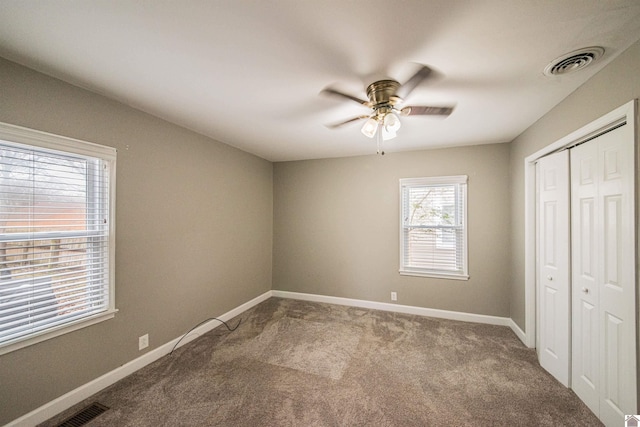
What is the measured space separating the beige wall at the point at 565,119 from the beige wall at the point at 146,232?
367 cm

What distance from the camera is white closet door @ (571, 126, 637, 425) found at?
1.52 meters

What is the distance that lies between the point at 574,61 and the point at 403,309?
3326 millimetres

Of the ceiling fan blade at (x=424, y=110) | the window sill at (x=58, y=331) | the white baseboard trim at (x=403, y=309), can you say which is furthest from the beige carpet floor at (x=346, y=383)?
the ceiling fan blade at (x=424, y=110)

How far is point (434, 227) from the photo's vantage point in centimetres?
370

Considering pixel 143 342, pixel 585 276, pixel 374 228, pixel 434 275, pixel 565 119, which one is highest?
pixel 565 119

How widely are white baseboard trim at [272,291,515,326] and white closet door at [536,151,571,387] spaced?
88 cm

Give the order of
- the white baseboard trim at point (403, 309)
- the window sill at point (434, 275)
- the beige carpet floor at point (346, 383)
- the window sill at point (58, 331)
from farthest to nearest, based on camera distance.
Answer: the window sill at point (434, 275)
the white baseboard trim at point (403, 309)
the beige carpet floor at point (346, 383)
the window sill at point (58, 331)

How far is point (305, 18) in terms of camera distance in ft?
4.15

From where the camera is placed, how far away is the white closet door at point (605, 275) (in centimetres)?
152

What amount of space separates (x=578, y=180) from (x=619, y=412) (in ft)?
5.35

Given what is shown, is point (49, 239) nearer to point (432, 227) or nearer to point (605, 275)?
point (605, 275)

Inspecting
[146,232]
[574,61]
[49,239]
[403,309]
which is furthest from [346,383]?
[574,61]

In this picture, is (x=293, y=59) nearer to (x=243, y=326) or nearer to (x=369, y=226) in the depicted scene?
(x=369, y=226)

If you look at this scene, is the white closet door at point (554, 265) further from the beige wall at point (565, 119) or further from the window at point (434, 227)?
the window at point (434, 227)
